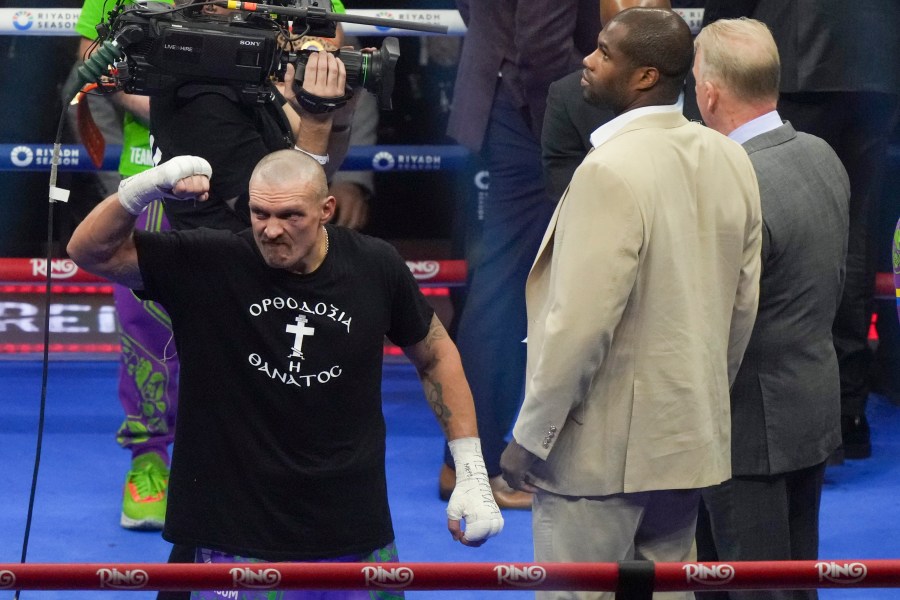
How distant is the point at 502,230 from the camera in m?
4.78

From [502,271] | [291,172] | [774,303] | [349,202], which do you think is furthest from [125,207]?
[349,202]

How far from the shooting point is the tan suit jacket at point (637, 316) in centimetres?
270

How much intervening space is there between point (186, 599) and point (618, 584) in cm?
151

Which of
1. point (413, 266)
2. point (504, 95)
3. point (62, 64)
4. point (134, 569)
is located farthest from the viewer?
point (62, 64)

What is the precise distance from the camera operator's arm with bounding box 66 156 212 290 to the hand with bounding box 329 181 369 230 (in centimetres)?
300

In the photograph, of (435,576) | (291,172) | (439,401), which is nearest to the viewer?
(435,576)

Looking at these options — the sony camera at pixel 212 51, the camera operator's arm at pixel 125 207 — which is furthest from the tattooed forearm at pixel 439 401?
the sony camera at pixel 212 51

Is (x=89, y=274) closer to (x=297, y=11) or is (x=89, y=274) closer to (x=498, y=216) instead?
(x=498, y=216)

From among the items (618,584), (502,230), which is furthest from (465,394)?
(502,230)

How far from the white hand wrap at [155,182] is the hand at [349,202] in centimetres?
302

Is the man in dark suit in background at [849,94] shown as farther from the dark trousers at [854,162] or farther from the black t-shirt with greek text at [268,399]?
the black t-shirt with greek text at [268,399]

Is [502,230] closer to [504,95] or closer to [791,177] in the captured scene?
[504,95]

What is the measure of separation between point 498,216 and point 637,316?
2.05 metres

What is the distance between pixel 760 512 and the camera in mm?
3279
